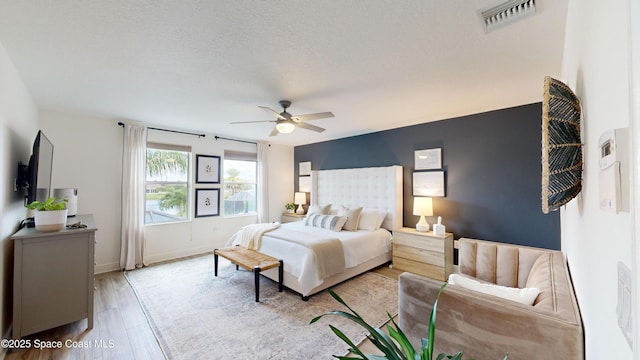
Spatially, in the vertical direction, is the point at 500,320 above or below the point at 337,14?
below

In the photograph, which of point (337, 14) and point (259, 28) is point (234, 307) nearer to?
point (259, 28)

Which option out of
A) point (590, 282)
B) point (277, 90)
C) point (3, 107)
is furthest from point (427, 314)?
point (3, 107)

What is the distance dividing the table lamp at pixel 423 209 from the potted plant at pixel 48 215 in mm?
4163

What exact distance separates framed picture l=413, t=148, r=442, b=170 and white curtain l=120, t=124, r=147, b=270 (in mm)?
4581

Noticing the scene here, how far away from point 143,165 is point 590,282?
17.1 ft

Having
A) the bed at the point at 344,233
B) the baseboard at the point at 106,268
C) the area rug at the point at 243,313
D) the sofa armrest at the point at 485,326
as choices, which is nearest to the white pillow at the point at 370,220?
the bed at the point at 344,233

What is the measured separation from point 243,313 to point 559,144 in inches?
115

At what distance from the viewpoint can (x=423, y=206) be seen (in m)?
3.89

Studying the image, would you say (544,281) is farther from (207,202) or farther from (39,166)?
(207,202)

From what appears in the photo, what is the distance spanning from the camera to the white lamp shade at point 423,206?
152 inches

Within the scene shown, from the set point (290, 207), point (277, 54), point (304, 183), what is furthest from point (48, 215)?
point (304, 183)

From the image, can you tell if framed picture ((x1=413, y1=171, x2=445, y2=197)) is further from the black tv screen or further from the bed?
the black tv screen

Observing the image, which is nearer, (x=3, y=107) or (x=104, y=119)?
(x=3, y=107)

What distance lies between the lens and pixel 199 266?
4207 millimetres
